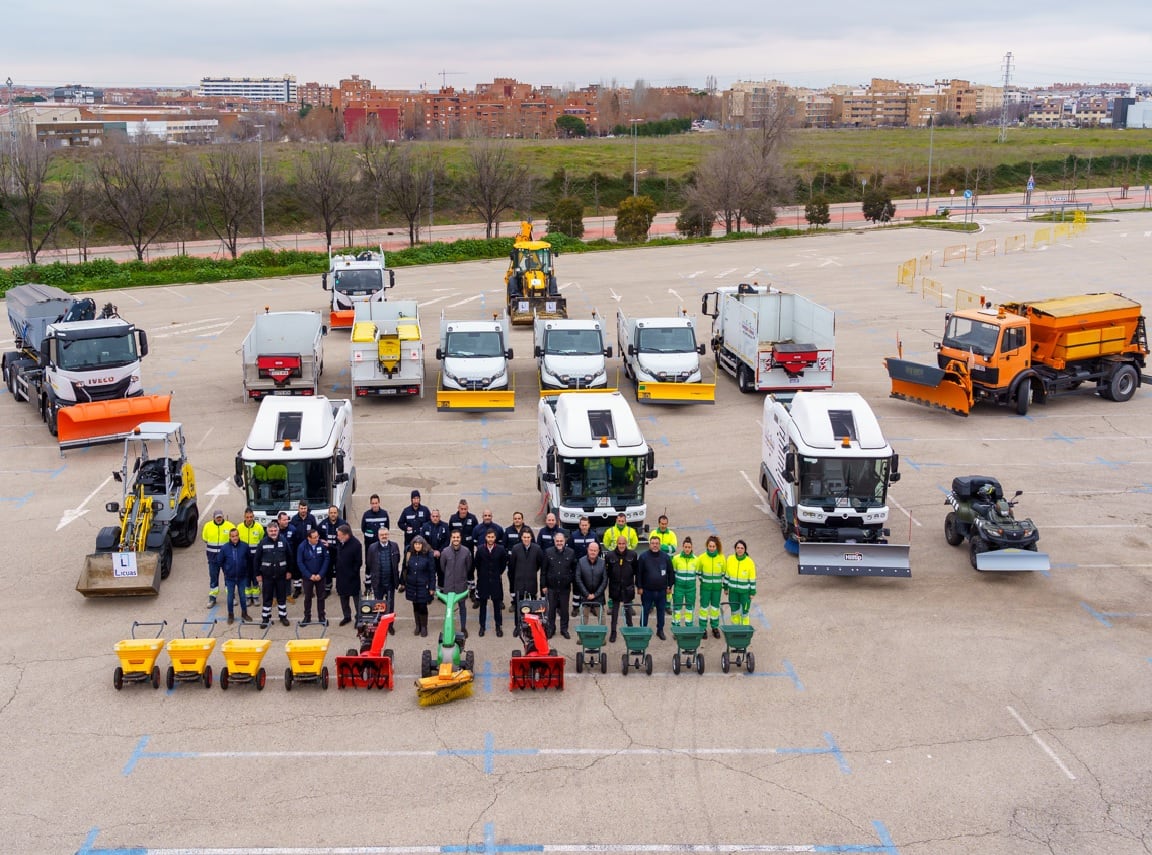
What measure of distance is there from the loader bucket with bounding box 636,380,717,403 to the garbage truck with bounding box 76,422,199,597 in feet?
38.5

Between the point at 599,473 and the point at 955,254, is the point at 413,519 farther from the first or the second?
→ the point at 955,254

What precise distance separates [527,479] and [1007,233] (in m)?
50.6

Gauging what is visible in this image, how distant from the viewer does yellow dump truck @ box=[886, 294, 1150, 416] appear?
2595 cm

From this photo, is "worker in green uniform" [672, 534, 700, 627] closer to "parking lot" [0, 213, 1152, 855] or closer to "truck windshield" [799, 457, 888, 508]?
"parking lot" [0, 213, 1152, 855]

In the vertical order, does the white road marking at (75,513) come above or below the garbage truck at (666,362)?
below

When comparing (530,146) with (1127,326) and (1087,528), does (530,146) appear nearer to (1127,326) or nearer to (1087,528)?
(1127,326)

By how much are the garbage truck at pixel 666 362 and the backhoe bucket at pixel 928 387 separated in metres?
4.42

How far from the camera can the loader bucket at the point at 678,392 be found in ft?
88.4

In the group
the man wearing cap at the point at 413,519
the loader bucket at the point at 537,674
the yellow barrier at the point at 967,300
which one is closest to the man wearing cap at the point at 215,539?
the man wearing cap at the point at 413,519

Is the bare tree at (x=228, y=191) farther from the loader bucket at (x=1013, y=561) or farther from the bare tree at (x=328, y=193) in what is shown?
the loader bucket at (x=1013, y=561)

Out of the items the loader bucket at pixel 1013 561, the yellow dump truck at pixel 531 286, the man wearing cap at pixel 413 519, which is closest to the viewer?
the man wearing cap at pixel 413 519

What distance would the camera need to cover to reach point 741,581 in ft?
47.4

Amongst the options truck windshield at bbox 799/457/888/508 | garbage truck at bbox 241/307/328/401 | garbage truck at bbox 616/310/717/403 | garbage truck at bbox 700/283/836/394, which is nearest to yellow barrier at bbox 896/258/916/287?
garbage truck at bbox 700/283/836/394

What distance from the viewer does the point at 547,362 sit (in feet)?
89.2
